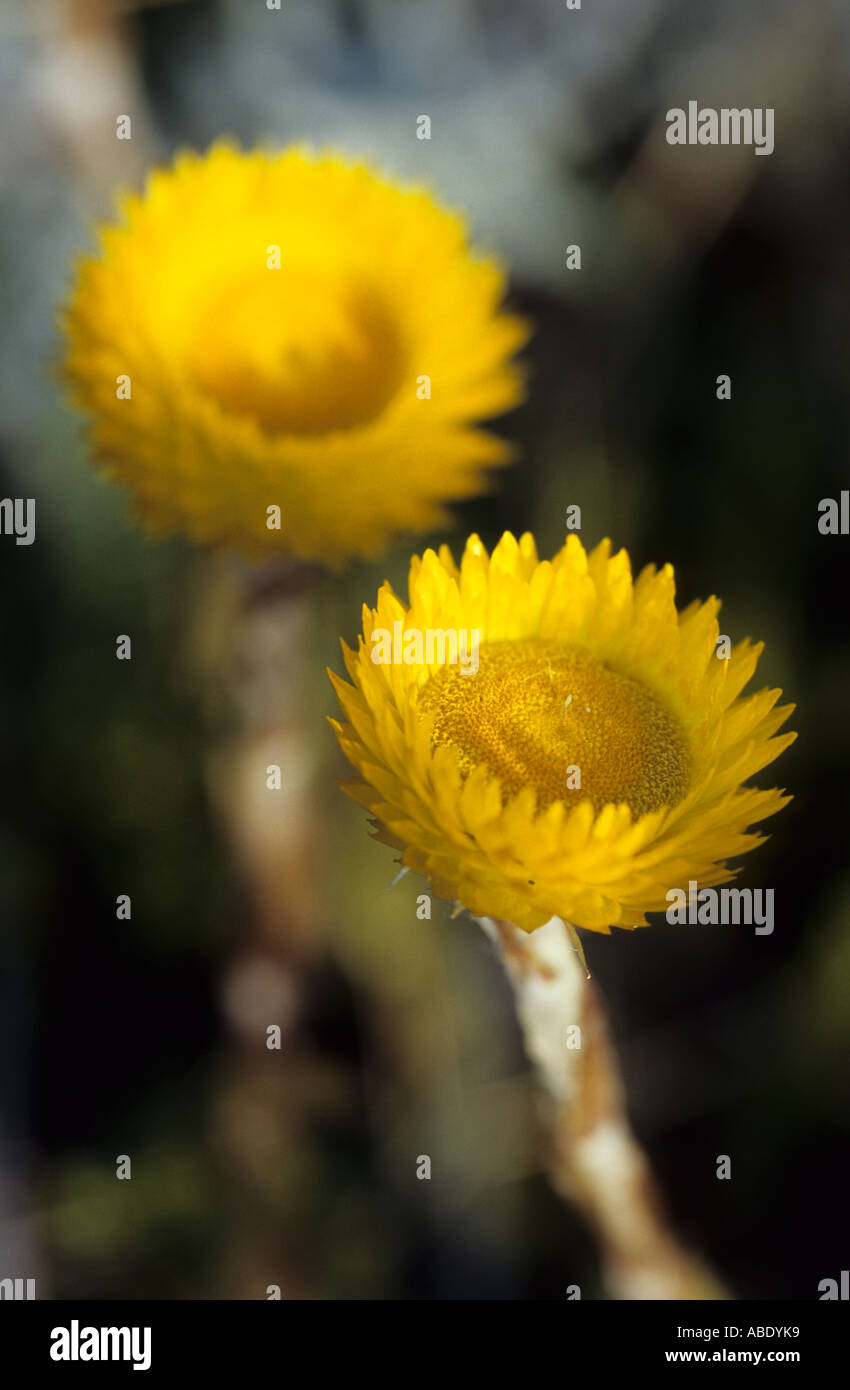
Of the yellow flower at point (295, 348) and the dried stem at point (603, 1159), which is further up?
the yellow flower at point (295, 348)

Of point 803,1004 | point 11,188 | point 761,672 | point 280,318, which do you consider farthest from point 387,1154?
point 11,188

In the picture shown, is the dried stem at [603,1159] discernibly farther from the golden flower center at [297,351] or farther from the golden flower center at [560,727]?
the golden flower center at [297,351]

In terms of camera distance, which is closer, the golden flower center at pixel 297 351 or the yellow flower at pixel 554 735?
the yellow flower at pixel 554 735

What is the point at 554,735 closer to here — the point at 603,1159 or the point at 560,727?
the point at 560,727

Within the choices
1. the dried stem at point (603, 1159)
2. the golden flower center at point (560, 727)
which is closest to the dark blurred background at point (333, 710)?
the dried stem at point (603, 1159)

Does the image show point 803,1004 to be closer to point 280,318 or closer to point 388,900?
point 388,900

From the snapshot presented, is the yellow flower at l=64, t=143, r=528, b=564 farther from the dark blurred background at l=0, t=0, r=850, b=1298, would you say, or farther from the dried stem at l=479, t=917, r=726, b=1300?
the dried stem at l=479, t=917, r=726, b=1300
